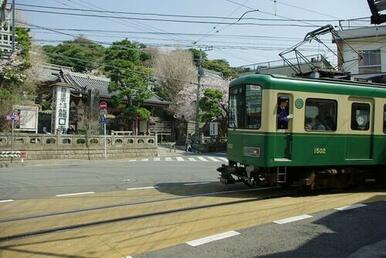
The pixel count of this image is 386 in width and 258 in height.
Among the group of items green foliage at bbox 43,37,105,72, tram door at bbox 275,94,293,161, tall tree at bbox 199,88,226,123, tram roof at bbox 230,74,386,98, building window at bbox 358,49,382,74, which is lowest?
tram door at bbox 275,94,293,161

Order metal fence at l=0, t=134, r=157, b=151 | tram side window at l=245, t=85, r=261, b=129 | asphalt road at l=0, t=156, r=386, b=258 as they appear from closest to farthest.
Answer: asphalt road at l=0, t=156, r=386, b=258 < tram side window at l=245, t=85, r=261, b=129 < metal fence at l=0, t=134, r=157, b=151

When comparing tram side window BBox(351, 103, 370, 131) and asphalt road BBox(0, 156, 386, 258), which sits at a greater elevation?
tram side window BBox(351, 103, 370, 131)

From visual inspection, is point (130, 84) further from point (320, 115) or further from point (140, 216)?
point (140, 216)

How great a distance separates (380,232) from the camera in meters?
7.59

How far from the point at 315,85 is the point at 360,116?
172 cm

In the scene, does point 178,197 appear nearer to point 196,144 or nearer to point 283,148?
point 283,148

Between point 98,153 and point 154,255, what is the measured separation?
24150 millimetres

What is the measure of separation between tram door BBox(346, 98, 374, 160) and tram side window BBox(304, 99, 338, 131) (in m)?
0.57

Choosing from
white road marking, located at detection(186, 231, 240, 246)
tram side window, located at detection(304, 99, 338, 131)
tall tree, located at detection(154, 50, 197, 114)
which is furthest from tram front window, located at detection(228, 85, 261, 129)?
tall tree, located at detection(154, 50, 197, 114)

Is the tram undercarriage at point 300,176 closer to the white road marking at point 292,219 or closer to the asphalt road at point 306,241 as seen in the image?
the white road marking at point 292,219

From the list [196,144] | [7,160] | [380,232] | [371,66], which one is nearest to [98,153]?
[7,160]

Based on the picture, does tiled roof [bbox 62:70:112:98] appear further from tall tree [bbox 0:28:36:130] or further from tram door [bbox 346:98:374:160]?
tram door [bbox 346:98:374:160]

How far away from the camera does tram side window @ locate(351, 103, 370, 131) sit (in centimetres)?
1202

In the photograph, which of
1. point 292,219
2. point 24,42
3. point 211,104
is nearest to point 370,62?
point 211,104
